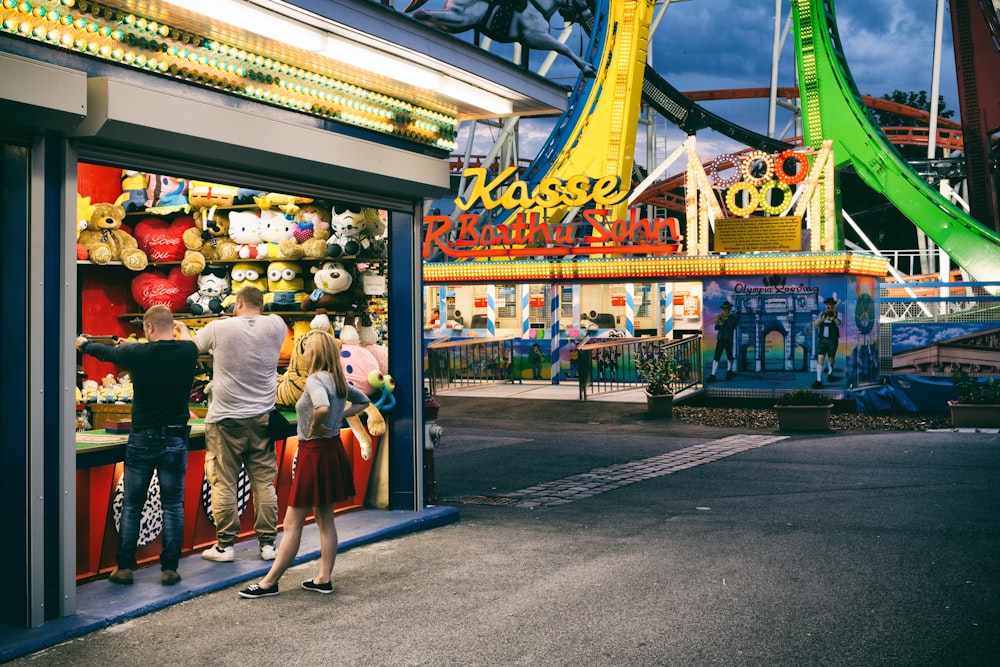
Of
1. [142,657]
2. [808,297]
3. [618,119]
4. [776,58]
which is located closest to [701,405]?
[808,297]

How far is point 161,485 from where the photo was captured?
270 inches

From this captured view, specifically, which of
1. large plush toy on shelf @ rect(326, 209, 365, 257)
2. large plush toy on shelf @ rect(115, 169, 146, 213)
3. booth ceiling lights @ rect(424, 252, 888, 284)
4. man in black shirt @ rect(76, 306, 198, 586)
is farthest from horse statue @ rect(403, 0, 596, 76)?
booth ceiling lights @ rect(424, 252, 888, 284)

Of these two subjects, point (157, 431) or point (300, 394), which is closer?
point (157, 431)

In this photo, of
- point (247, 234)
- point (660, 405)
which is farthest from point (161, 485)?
point (660, 405)

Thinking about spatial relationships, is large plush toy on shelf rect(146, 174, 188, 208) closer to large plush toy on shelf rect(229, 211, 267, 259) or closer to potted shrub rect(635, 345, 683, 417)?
large plush toy on shelf rect(229, 211, 267, 259)

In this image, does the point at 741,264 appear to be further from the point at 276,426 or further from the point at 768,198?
the point at 276,426

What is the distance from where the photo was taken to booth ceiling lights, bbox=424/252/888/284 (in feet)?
67.1

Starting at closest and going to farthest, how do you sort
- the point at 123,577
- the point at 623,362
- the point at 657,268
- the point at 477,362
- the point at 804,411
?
the point at 123,577, the point at 804,411, the point at 657,268, the point at 623,362, the point at 477,362

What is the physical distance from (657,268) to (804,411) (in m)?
5.83

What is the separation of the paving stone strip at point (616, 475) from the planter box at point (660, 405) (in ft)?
10.1

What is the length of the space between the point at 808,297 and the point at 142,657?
17.2 metres

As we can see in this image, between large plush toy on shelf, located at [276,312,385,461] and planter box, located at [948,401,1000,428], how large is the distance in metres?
11.2

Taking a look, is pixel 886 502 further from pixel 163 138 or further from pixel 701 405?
pixel 701 405

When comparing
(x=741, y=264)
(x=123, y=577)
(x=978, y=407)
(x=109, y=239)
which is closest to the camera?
(x=123, y=577)
